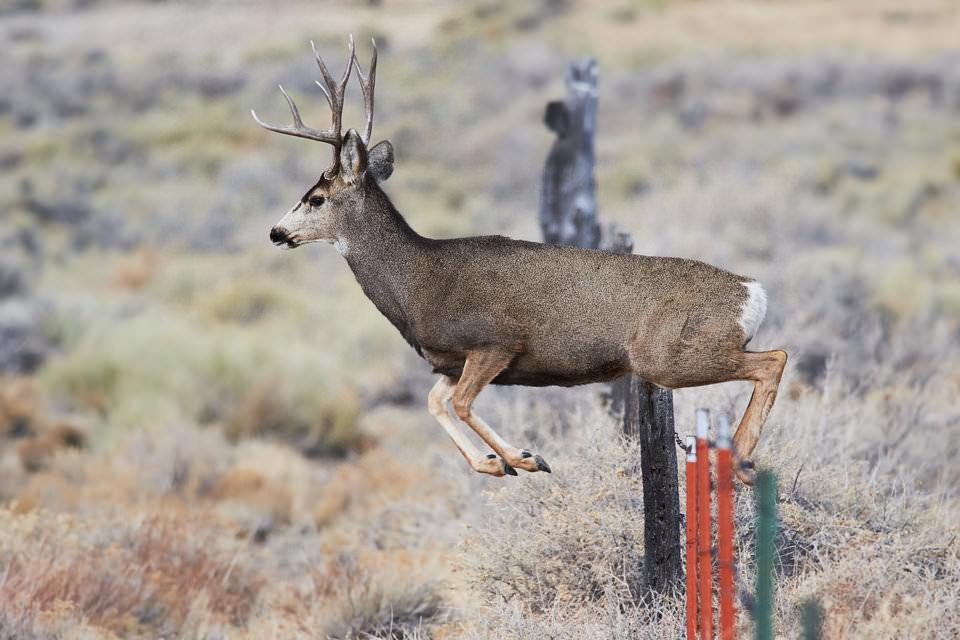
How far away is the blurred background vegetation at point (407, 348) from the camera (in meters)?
5.81

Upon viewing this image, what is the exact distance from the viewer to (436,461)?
9984mm

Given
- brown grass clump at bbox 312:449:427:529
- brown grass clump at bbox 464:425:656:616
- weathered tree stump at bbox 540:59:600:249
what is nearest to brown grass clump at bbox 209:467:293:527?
brown grass clump at bbox 312:449:427:529

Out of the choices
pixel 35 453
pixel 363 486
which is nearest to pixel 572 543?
pixel 363 486

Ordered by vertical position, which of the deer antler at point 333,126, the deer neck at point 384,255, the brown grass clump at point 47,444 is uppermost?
the deer antler at point 333,126

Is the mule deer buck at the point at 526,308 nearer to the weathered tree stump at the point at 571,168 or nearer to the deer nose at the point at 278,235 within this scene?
the deer nose at the point at 278,235

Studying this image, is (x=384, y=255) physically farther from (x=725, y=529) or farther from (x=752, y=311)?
(x=725, y=529)

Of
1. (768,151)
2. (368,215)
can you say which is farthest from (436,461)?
(768,151)

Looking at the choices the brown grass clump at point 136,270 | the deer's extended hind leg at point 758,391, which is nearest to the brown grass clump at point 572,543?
the deer's extended hind leg at point 758,391

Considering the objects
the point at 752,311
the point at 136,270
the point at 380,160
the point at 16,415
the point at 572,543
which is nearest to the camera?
the point at 752,311

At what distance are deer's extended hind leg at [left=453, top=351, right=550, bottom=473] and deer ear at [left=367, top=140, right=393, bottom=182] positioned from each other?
90cm

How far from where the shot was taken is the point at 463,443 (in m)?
4.06

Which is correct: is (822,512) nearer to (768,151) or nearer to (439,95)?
(768,151)

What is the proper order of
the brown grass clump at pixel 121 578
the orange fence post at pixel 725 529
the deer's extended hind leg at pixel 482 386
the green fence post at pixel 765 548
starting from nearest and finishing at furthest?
1. the green fence post at pixel 765 548
2. the orange fence post at pixel 725 529
3. the deer's extended hind leg at pixel 482 386
4. the brown grass clump at pixel 121 578

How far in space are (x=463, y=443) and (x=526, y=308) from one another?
568 mm
